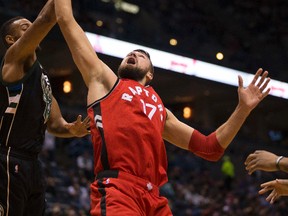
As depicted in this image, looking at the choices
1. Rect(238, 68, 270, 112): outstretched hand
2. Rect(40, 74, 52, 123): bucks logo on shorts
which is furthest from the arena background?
Rect(238, 68, 270, 112): outstretched hand

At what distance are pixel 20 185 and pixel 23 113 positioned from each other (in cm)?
55

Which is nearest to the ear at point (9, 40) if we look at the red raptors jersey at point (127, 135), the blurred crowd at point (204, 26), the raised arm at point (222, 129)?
the red raptors jersey at point (127, 135)

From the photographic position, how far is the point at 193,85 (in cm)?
2267

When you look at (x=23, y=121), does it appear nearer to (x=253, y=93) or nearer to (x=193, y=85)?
(x=253, y=93)

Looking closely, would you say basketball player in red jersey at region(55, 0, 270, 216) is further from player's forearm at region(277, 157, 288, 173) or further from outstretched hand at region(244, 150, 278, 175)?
player's forearm at region(277, 157, 288, 173)

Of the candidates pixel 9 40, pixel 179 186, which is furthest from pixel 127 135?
pixel 179 186

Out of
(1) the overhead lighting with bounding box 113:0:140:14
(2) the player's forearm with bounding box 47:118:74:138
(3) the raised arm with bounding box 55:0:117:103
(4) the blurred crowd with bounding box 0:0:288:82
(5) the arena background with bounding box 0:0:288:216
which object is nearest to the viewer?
(3) the raised arm with bounding box 55:0:117:103

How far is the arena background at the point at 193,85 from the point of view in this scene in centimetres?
1545

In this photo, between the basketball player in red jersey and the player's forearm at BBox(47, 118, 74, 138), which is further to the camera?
the player's forearm at BBox(47, 118, 74, 138)

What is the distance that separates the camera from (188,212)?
15.2 meters

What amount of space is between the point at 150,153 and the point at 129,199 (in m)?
0.39

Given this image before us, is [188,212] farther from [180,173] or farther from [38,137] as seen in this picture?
[38,137]

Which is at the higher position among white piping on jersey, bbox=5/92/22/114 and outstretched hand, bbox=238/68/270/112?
outstretched hand, bbox=238/68/270/112

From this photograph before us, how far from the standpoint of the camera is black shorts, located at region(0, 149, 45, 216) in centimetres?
493
